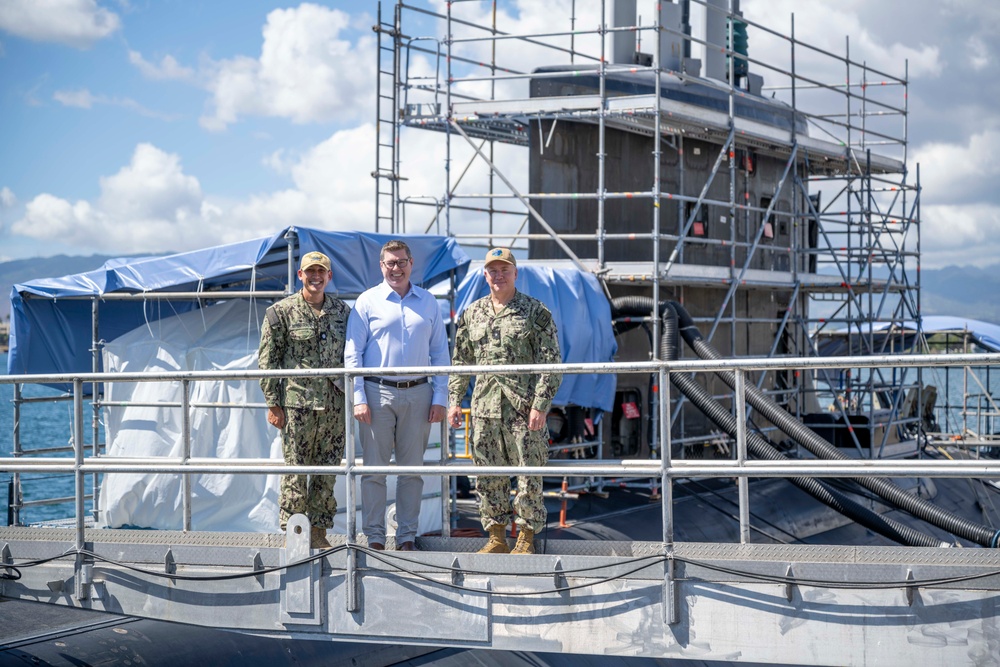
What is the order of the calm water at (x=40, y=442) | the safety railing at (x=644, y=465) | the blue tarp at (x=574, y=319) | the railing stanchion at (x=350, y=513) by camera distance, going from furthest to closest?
the calm water at (x=40, y=442) → the blue tarp at (x=574, y=319) → the railing stanchion at (x=350, y=513) → the safety railing at (x=644, y=465)

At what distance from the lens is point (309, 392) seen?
26.9 feet

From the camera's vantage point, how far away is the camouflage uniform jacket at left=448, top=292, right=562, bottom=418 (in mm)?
7973

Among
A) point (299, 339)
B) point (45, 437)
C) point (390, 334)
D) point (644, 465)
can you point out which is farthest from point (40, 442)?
point (644, 465)

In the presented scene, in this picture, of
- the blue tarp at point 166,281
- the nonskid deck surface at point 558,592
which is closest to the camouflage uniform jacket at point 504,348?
the nonskid deck surface at point 558,592

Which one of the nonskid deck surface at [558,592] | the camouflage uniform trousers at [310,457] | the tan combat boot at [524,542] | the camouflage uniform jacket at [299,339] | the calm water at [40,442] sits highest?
the camouflage uniform jacket at [299,339]

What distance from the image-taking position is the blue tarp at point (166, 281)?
41.4 feet

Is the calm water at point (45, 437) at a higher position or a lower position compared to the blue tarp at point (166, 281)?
lower

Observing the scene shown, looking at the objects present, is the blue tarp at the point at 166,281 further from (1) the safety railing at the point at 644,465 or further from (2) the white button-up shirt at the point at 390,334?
(1) the safety railing at the point at 644,465

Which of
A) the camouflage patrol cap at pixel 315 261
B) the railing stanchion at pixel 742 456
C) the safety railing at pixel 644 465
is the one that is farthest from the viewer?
the camouflage patrol cap at pixel 315 261

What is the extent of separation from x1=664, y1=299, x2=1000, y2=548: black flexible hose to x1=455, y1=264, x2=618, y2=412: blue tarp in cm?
97

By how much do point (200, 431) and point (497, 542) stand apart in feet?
20.4

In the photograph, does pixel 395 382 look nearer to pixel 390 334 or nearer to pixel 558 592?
pixel 390 334

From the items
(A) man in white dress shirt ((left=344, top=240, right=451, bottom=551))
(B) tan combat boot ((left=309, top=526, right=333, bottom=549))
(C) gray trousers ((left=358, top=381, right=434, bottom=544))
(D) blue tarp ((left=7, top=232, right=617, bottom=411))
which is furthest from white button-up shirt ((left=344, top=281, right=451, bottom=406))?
(D) blue tarp ((left=7, top=232, right=617, bottom=411))

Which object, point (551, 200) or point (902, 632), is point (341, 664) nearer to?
point (902, 632)
